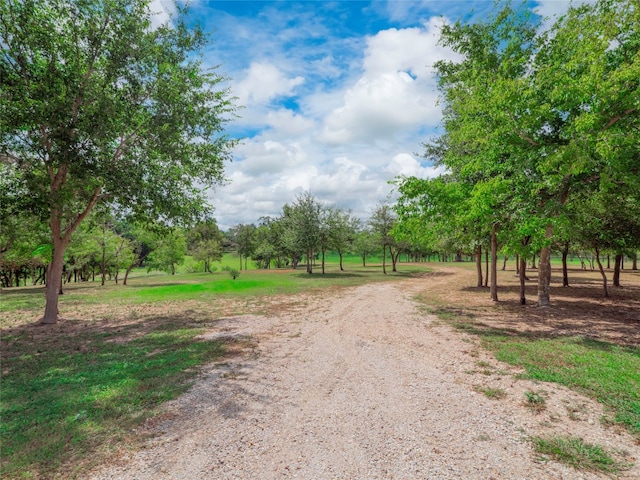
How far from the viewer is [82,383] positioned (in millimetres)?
6789

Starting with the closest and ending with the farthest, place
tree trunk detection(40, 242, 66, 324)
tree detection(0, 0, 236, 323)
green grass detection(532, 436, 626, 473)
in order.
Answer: green grass detection(532, 436, 626, 473) < tree detection(0, 0, 236, 323) < tree trunk detection(40, 242, 66, 324)

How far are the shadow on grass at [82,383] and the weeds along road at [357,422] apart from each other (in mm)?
725

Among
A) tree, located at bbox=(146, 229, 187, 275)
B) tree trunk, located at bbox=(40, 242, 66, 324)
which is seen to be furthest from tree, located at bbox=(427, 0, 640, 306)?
tree, located at bbox=(146, 229, 187, 275)

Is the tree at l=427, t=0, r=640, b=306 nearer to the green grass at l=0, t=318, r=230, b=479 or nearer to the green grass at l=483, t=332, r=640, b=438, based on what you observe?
the green grass at l=483, t=332, r=640, b=438

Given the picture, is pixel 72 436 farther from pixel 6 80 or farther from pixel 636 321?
pixel 636 321

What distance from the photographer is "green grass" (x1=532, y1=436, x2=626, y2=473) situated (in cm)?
391

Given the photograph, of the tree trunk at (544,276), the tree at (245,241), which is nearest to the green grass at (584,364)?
the tree trunk at (544,276)

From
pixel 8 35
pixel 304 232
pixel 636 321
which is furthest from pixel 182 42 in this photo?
pixel 304 232

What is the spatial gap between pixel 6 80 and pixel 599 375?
17771 millimetres

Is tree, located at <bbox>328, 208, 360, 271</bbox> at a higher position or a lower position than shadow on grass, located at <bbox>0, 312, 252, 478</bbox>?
higher

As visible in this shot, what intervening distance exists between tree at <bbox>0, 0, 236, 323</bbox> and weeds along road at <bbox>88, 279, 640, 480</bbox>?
807 centimetres

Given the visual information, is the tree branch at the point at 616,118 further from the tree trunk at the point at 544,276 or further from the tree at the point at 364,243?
the tree at the point at 364,243

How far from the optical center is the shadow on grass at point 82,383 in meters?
4.47

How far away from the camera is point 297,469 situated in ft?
12.9
